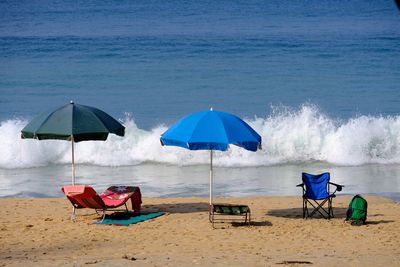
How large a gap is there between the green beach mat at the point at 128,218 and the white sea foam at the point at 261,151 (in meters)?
6.39

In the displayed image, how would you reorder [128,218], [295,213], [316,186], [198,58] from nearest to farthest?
1. [316,186]
2. [128,218]
3. [295,213]
4. [198,58]

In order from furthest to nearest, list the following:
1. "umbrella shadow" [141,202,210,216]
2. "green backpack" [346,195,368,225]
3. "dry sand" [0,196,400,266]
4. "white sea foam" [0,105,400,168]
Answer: "white sea foam" [0,105,400,168] → "umbrella shadow" [141,202,210,216] → "green backpack" [346,195,368,225] → "dry sand" [0,196,400,266]

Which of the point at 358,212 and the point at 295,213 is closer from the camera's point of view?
the point at 358,212

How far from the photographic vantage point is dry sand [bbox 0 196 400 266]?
11.0m

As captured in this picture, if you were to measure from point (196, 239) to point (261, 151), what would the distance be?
923 centimetres

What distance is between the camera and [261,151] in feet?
70.1

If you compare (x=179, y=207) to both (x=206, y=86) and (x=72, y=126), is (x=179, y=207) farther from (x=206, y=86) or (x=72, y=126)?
(x=206, y=86)

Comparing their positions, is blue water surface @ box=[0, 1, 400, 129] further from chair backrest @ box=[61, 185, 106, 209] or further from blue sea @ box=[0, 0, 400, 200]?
chair backrest @ box=[61, 185, 106, 209]

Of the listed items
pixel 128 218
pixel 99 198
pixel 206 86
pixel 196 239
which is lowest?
pixel 196 239

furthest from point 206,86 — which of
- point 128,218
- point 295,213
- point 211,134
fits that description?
point 211,134

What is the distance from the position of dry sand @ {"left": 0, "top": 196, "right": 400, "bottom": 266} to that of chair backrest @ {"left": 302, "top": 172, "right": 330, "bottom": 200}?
0.37m

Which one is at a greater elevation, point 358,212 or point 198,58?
point 198,58

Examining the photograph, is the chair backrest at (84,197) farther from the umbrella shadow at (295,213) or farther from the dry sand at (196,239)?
the umbrella shadow at (295,213)

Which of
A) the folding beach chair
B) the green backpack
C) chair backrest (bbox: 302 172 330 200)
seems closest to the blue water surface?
the folding beach chair
